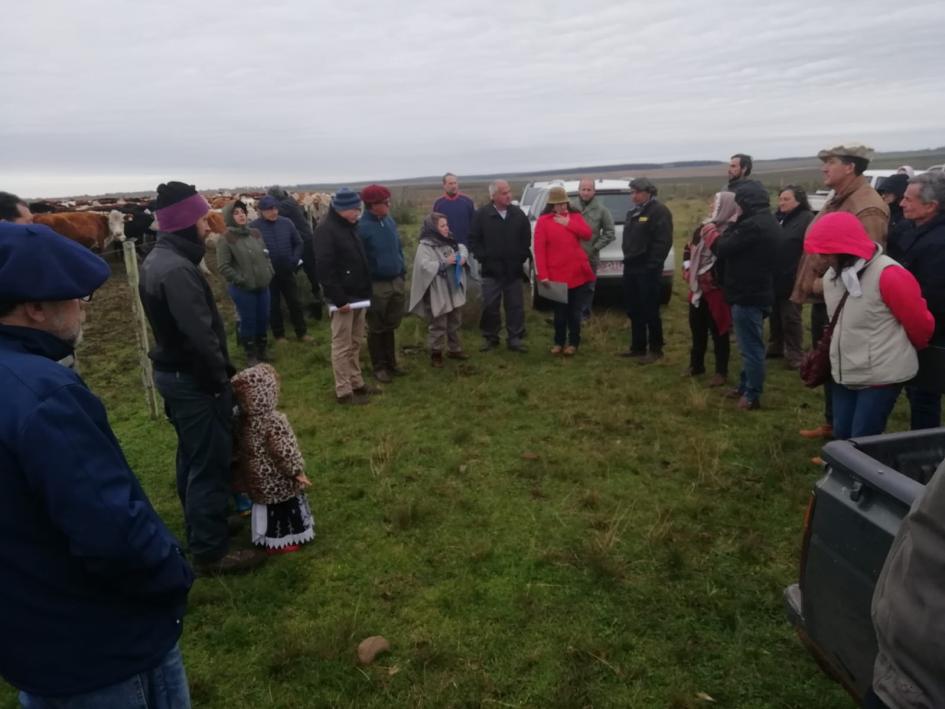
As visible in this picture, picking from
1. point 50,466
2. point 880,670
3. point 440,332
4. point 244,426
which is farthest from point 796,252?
point 50,466

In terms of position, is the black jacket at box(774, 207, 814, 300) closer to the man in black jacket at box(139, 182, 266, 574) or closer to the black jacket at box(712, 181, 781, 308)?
the black jacket at box(712, 181, 781, 308)

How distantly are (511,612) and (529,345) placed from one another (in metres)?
5.37

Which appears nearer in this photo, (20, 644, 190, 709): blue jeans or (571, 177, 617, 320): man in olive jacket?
(20, 644, 190, 709): blue jeans

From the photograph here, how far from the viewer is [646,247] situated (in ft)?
23.3

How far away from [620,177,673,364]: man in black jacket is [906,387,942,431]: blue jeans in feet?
10.00

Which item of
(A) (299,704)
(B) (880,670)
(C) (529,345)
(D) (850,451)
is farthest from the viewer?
(C) (529,345)

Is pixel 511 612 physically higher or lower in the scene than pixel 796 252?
lower

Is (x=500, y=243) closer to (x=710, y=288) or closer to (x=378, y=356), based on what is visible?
(x=378, y=356)

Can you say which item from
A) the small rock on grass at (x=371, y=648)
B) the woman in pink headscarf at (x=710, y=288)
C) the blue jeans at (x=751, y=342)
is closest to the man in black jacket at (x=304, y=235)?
the woman in pink headscarf at (x=710, y=288)

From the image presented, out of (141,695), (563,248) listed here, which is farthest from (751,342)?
(141,695)

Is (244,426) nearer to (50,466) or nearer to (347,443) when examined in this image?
(347,443)

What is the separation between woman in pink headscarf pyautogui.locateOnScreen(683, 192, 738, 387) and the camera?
6.09m

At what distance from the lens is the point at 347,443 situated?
557 cm

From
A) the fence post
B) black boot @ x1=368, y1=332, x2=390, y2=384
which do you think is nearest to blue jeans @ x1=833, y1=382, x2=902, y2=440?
black boot @ x1=368, y1=332, x2=390, y2=384
